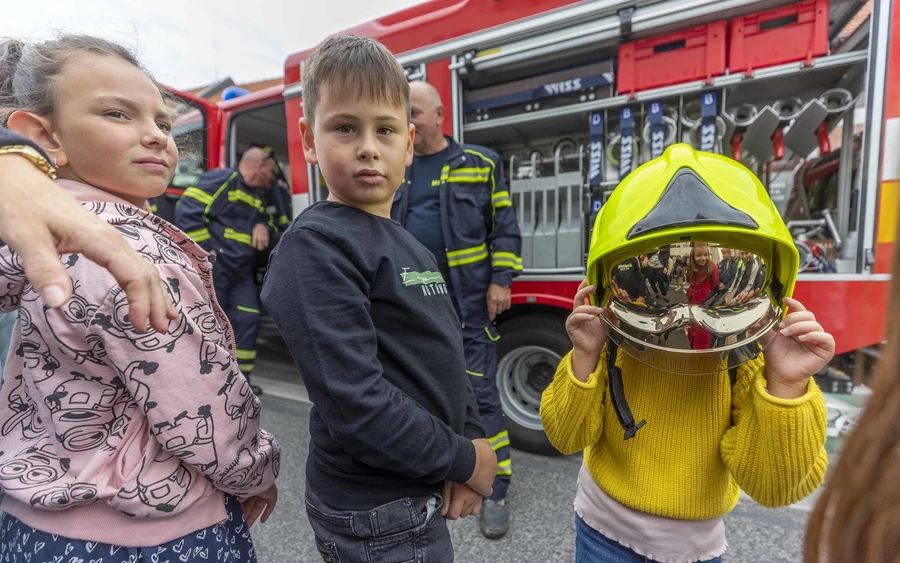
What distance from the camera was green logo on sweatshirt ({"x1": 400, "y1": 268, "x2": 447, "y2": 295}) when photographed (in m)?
0.95

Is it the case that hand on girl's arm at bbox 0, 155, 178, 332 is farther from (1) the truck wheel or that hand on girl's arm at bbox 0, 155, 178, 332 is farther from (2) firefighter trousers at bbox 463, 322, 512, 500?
(1) the truck wheel

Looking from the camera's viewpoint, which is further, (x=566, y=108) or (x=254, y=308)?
(x=254, y=308)

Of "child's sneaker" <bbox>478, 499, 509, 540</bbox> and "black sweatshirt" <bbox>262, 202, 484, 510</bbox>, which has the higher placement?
"black sweatshirt" <bbox>262, 202, 484, 510</bbox>

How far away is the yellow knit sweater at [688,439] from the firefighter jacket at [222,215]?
3.06 meters

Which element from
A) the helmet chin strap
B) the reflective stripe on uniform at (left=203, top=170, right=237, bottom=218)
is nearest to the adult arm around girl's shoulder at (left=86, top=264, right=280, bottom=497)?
the helmet chin strap

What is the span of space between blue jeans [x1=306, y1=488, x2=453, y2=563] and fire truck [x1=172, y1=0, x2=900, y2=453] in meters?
1.41

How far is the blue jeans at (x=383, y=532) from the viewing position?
910mm

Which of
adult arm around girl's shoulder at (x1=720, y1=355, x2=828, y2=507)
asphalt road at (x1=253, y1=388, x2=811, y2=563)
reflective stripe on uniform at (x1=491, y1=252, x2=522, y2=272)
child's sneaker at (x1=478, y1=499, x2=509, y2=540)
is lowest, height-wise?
asphalt road at (x1=253, y1=388, x2=811, y2=563)

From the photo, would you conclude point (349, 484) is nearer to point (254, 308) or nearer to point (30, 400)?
point (30, 400)

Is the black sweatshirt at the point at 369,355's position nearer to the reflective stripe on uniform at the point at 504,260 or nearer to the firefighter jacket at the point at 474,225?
the firefighter jacket at the point at 474,225

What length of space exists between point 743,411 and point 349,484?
813 millimetres

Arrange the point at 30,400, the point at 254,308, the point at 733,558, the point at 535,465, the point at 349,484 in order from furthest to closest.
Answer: the point at 254,308
the point at 535,465
the point at 733,558
the point at 349,484
the point at 30,400

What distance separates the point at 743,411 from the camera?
0.95m

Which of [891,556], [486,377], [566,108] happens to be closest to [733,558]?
[486,377]
